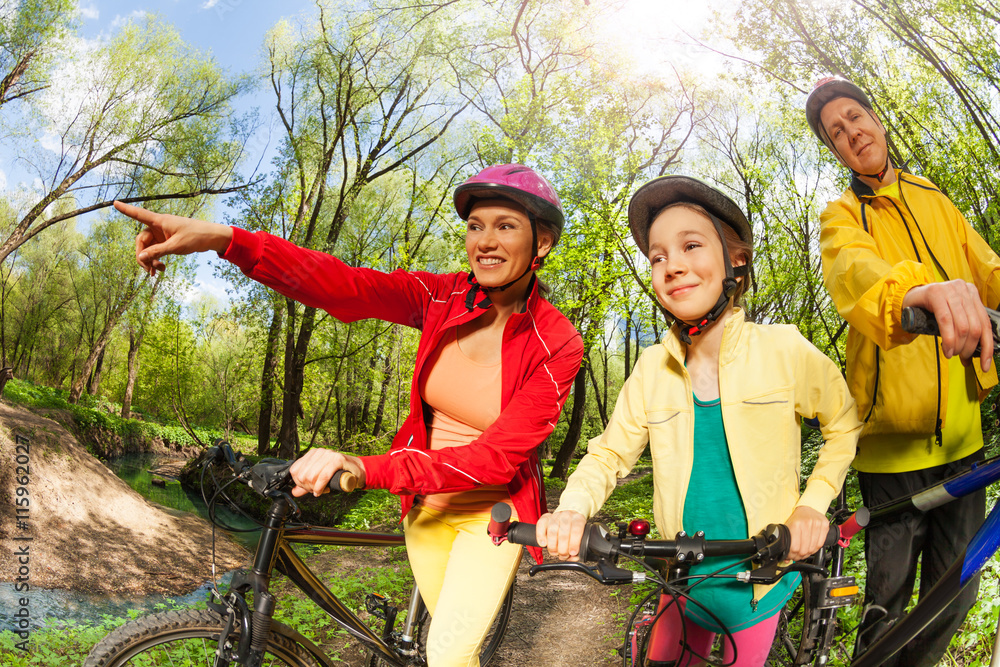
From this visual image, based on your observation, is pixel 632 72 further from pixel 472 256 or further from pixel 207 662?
pixel 207 662

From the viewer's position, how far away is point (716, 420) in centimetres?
157

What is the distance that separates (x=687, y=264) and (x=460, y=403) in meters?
0.90

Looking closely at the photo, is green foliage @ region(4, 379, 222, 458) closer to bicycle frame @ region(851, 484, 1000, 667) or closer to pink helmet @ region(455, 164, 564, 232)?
pink helmet @ region(455, 164, 564, 232)

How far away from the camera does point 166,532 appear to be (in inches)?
299

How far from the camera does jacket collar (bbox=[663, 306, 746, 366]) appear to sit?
5.12 ft

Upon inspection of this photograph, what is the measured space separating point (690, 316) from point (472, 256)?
79cm

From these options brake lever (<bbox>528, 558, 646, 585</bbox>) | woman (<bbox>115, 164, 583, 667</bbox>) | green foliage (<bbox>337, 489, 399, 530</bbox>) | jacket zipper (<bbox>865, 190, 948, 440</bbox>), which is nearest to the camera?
brake lever (<bbox>528, 558, 646, 585</bbox>)

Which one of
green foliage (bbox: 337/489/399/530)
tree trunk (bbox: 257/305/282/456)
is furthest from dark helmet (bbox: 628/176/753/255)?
tree trunk (bbox: 257/305/282/456)

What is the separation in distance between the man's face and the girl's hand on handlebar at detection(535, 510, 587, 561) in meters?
1.64

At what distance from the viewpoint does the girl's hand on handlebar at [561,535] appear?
1.24 m

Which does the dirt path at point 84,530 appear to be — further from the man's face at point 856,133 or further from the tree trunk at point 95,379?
the tree trunk at point 95,379

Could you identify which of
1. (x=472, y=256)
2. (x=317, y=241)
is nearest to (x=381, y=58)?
(x=317, y=241)

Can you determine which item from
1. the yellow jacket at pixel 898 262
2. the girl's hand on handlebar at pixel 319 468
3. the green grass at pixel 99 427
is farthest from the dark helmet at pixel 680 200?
the green grass at pixel 99 427

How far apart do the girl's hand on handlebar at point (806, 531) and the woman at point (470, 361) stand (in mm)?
718
